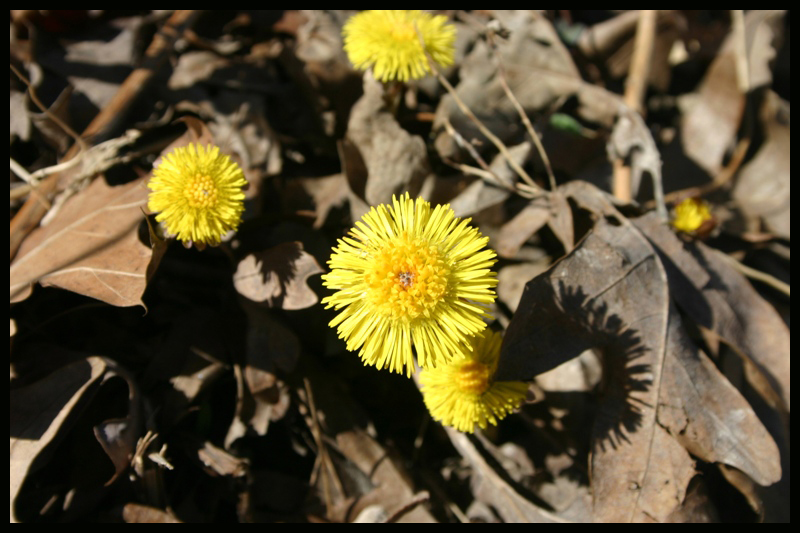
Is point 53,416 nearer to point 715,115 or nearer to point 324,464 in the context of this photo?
point 324,464

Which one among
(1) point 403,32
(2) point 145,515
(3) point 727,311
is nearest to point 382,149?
(1) point 403,32

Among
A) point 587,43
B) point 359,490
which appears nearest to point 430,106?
point 587,43

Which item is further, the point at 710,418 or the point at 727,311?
the point at 727,311

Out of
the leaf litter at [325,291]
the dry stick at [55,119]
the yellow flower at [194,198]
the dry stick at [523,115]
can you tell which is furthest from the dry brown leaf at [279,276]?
the dry stick at [523,115]

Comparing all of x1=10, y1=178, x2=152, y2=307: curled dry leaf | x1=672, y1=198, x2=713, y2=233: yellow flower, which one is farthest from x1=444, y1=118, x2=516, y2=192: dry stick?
x1=10, y1=178, x2=152, y2=307: curled dry leaf

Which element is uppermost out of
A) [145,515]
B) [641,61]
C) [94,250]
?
[641,61]

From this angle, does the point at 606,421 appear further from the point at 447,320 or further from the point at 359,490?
the point at 359,490
